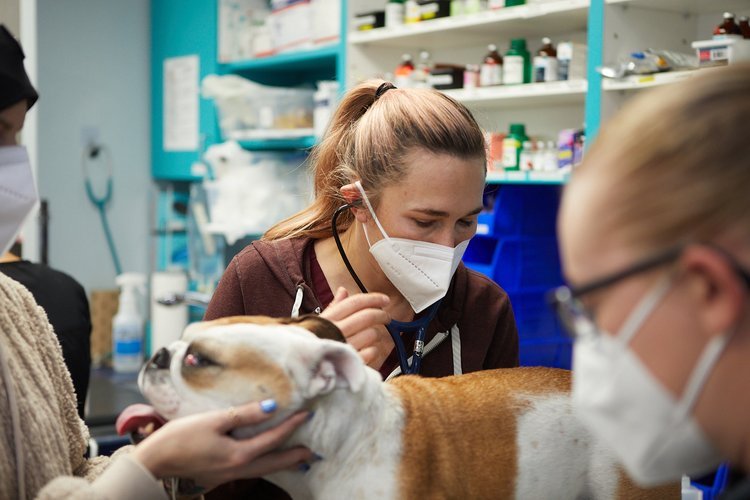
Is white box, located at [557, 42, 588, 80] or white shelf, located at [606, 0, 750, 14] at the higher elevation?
white shelf, located at [606, 0, 750, 14]

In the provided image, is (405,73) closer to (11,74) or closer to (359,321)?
(359,321)

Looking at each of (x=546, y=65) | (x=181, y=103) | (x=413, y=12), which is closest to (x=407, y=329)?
(x=546, y=65)

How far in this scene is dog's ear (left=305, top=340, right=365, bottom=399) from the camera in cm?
115

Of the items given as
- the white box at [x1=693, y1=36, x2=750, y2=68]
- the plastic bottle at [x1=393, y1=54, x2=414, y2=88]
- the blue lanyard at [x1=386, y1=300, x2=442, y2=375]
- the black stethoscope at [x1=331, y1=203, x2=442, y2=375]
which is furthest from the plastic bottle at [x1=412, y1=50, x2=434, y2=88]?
the blue lanyard at [x1=386, y1=300, x2=442, y2=375]

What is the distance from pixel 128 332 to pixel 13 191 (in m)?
3.14

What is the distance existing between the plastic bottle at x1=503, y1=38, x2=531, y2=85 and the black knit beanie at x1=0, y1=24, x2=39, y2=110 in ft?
6.32

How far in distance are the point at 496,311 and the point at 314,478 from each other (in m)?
0.71

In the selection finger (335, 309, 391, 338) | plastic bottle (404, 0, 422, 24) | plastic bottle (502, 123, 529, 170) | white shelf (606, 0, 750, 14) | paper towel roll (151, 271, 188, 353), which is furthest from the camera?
paper towel roll (151, 271, 188, 353)

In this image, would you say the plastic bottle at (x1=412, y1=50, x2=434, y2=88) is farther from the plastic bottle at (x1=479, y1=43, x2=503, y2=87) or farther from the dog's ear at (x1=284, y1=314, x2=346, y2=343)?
the dog's ear at (x1=284, y1=314, x2=346, y2=343)

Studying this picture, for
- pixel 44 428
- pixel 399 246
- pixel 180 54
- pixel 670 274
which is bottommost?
pixel 44 428

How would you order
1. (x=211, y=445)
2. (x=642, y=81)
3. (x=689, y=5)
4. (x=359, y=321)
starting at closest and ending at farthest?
(x=211, y=445) → (x=359, y=321) → (x=642, y=81) → (x=689, y=5)

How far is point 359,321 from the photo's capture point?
4.51ft

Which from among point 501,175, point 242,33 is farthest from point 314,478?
point 242,33

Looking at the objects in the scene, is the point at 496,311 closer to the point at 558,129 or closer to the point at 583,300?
the point at 583,300
